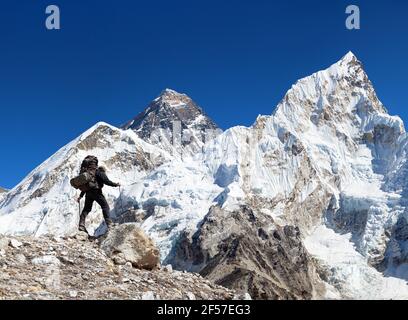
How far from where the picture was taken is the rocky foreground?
24.4 metres

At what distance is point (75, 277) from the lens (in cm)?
2612

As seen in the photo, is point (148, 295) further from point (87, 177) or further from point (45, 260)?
point (87, 177)

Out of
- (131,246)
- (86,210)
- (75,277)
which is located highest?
(86,210)

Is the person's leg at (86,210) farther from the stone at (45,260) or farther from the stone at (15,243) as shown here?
the stone at (45,260)

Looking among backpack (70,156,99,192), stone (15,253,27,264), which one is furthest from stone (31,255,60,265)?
backpack (70,156,99,192)

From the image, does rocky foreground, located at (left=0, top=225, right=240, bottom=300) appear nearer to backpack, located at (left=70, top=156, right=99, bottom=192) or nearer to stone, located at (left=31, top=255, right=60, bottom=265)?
stone, located at (left=31, top=255, right=60, bottom=265)

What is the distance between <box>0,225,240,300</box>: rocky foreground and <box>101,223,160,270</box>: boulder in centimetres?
36

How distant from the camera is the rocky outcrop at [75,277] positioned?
24344 mm

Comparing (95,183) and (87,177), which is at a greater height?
(87,177)

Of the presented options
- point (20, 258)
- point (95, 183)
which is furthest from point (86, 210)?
point (20, 258)

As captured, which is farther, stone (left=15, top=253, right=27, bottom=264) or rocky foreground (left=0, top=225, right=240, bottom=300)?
stone (left=15, top=253, right=27, bottom=264)

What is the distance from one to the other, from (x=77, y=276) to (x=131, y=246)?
454cm

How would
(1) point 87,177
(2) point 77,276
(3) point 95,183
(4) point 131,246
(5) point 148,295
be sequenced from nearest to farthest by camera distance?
(5) point 148,295 → (2) point 77,276 → (4) point 131,246 → (1) point 87,177 → (3) point 95,183
